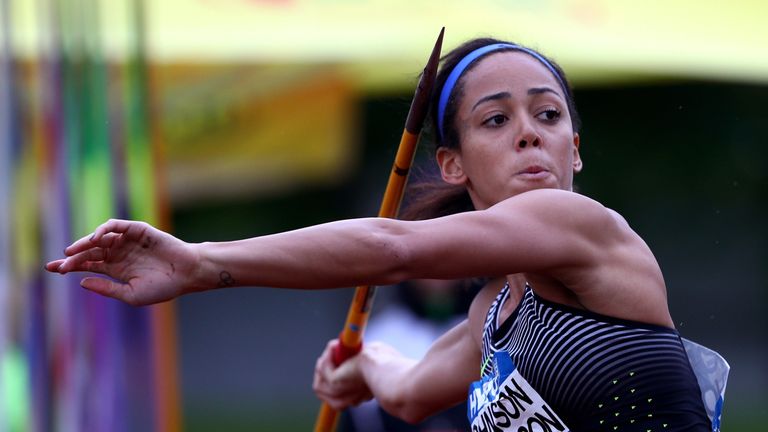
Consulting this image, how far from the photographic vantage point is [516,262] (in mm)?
2809

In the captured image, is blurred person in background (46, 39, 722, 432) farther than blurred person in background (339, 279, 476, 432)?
No

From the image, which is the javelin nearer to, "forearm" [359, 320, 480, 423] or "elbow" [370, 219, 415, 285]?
"forearm" [359, 320, 480, 423]

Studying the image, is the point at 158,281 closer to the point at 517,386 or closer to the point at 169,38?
the point at 517,386

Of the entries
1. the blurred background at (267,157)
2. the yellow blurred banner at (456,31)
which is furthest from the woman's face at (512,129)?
the yellow blurred banner at (456,31)

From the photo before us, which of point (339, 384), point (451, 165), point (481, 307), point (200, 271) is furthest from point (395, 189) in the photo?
point (200, 271)

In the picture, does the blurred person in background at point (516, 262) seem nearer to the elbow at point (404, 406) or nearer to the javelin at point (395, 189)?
the javelin at point (395, 189)

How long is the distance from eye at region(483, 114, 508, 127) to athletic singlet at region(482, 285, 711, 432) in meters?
0.48

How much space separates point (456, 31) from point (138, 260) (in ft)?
22.6

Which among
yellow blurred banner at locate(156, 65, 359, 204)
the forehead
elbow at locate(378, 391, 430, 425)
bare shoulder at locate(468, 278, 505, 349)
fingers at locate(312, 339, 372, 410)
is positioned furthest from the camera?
yellow blurred banner at locate(156, 65, 359, 204)

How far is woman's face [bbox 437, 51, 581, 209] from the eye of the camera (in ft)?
10.1

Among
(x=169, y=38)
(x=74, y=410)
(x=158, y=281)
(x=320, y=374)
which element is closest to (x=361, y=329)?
(x=320, y=374)

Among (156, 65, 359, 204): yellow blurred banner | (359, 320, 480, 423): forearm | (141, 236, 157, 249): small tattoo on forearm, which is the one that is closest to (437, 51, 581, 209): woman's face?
(359, 320, 480, 423): forearm

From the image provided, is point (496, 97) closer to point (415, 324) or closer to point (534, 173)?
point (534, 173)

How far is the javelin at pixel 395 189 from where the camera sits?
3.34 metres
